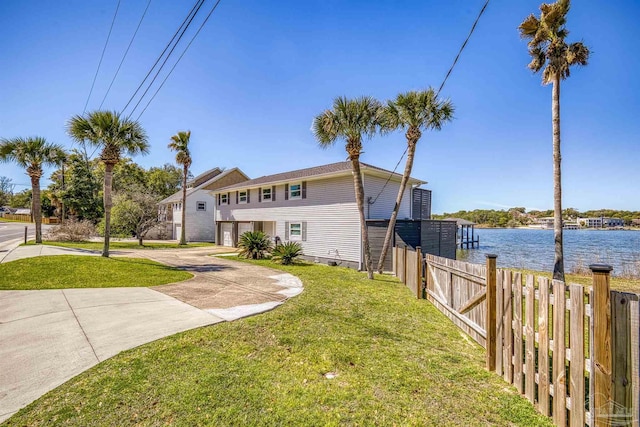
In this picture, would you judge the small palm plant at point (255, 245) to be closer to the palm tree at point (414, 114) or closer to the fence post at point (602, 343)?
the palm tree at point (414, 114)

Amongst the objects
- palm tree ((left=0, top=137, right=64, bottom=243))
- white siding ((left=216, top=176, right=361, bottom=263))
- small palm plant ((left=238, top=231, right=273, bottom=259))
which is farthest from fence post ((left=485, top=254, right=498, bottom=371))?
palm tree ((left=0, top=137, right=64, bottom=243))

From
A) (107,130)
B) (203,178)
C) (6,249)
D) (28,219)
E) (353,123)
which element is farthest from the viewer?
(28,219)

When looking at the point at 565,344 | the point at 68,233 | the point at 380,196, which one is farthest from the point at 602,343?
the point at 68,233

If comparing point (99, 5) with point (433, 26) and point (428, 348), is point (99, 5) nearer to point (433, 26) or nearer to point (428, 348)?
point (433, 26)

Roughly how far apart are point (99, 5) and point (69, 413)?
11212 millimetres

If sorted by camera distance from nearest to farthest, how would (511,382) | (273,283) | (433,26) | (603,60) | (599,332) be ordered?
(599,332), (511,382), (433,26), (273,283), (603,60)

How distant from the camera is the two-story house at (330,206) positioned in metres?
14.7

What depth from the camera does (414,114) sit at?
1125 cm

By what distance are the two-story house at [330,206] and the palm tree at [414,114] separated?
272cm

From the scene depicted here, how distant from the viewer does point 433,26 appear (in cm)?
838

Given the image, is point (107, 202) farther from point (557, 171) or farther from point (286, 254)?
point (557, 171)

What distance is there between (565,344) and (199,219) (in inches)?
1252

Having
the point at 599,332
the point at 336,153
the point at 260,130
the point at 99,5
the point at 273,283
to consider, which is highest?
the point at 99,5

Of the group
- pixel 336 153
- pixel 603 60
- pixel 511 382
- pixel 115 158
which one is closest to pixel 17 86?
pixel 115 158
